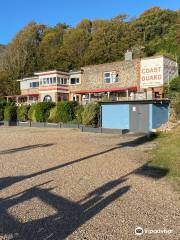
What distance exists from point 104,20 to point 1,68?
983 inches

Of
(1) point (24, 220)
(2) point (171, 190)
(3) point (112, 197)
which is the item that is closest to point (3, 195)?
(1) point (24, 220)

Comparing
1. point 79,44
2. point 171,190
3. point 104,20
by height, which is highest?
point 104,20

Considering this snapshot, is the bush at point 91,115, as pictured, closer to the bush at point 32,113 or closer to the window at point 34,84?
the bush at point 32,113

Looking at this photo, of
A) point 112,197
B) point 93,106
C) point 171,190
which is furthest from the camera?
point 93,106

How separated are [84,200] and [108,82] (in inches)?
1427

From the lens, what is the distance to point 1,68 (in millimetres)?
65062

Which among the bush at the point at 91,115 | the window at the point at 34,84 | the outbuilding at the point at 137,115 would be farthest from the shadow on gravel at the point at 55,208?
the window at the point at 34,84

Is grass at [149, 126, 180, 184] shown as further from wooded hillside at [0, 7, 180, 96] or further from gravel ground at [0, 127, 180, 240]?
wooded hillside at [0, 7, 180, 96]

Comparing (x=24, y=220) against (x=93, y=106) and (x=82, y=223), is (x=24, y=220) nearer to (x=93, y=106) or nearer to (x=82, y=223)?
(x=82, y=223)

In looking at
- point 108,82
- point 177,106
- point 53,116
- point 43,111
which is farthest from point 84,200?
point 108,82

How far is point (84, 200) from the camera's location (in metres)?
6.77

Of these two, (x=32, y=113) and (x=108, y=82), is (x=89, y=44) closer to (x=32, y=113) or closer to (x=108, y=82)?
(x=108, y=82)

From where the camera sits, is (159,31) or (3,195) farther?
(159,31)

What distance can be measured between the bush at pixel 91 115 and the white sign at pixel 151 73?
11.4m
